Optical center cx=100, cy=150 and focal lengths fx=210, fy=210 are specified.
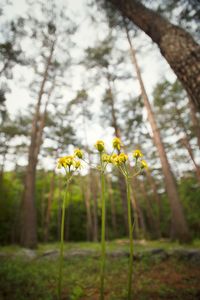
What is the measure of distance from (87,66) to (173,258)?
10197 mm

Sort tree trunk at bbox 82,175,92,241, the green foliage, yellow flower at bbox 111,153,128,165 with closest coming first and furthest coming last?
yellow flower at bbox 111,153,128,165
the green foliage
tree trunk at bbox 82,175,92,241

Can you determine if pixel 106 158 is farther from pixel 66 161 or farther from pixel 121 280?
pixel 121 280

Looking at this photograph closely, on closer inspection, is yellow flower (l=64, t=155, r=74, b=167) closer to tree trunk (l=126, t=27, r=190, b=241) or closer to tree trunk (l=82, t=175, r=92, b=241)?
tree trunk (l=126, t=27, r=190, b=241)

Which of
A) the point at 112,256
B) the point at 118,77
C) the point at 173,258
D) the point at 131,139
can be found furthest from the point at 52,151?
the point at 173,258

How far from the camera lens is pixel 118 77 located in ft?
43.8

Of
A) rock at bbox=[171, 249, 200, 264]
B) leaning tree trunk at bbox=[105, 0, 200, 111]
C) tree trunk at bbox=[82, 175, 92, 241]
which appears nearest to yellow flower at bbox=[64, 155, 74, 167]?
leaning tree trunk at bbox=[105, 0, 200, 111]

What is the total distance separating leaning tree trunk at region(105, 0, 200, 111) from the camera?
8.45ft

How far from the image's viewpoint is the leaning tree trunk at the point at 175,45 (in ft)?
8.45

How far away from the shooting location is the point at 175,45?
2.86m

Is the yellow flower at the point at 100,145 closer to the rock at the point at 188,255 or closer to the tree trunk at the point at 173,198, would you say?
the rock at the point at 188,255

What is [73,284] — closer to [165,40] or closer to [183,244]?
[165,40]

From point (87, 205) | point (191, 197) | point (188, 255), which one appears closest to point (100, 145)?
point (188, 255)

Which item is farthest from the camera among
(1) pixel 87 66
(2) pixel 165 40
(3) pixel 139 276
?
(1) pixel 87 66

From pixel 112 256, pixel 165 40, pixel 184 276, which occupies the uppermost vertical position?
pixel 165 40
